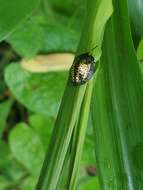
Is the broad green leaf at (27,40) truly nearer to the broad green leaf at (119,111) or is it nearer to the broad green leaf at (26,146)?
the broad green leaf at (26,146)

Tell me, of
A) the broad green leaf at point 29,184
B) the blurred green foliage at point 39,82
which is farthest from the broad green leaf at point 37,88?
the broad green leaf at point 29,184

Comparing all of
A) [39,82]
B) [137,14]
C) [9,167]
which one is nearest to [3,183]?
[9,167]

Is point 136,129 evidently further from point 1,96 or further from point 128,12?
point 1,96

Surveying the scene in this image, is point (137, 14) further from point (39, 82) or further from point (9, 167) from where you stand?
point (9, 167)

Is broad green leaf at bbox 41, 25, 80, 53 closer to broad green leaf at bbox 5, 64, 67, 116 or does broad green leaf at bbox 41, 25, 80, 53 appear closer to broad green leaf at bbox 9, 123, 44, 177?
broad green leaf at bbox 5, 64, 67, 116

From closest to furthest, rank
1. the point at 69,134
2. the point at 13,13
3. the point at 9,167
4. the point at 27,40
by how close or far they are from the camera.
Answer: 1. the point at 69,134
2. the point at 13,13
3. the point at 27,40
4. the point at 9,167
